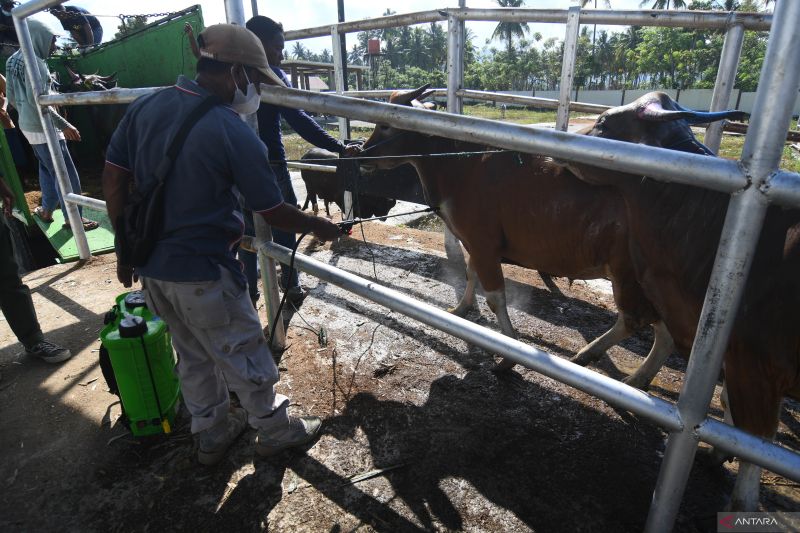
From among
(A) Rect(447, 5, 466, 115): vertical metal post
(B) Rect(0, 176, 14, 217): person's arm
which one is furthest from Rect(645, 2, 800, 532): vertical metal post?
(B) Rect(0, 176, 14, 217): person's arm

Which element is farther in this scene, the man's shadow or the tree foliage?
the tree foliage

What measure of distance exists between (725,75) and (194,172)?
4044 millimetres

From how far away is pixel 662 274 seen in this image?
2.29 m

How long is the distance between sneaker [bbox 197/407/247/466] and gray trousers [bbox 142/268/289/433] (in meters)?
0.05

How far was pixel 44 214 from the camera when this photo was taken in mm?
6336

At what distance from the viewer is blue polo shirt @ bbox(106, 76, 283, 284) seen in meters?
1.98

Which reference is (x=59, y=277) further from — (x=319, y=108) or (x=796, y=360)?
(x=796, y=360)

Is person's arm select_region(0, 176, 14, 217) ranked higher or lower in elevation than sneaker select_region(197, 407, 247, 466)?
higher

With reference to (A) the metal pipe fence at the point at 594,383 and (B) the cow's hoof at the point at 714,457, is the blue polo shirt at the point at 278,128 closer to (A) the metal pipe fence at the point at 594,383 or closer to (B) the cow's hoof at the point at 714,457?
(A) the metal pipe fence at the point at 594,383

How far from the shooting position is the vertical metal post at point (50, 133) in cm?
461

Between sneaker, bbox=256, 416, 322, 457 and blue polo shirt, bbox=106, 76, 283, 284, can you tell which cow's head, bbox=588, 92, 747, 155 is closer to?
blue polo shirt, bbox=106, 76, 283, 284

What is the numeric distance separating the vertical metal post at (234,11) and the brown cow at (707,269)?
2.19 metres

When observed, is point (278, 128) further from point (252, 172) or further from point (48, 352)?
point (48, 352)

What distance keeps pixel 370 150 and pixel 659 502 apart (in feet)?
9.86
